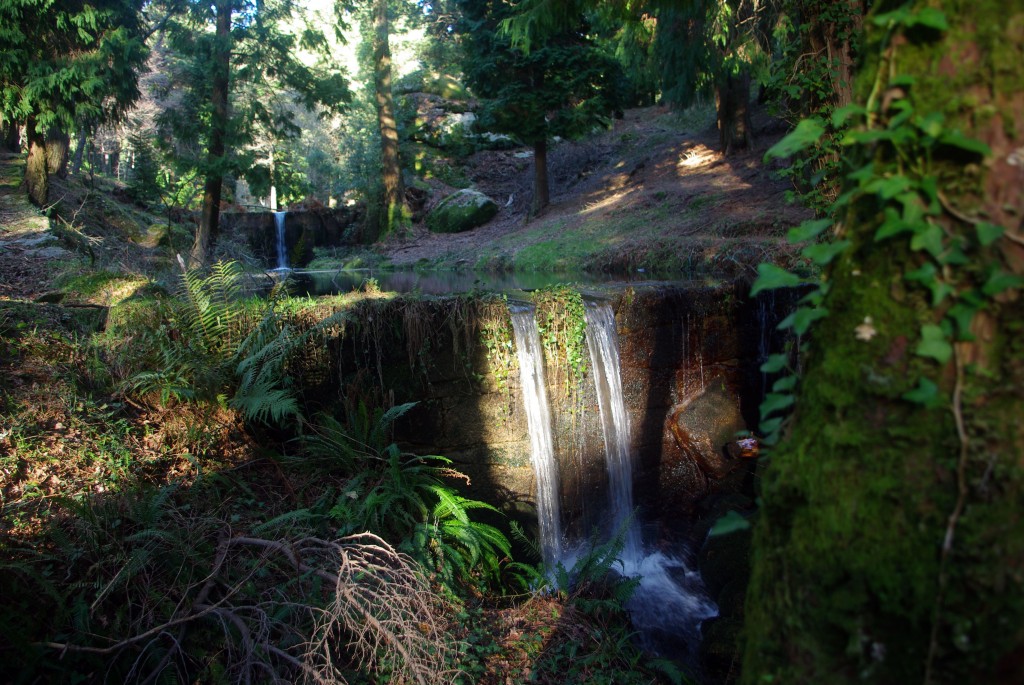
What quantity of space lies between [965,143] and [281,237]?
22.6 meters

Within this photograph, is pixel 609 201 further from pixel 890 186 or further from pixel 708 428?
pixel 890 186

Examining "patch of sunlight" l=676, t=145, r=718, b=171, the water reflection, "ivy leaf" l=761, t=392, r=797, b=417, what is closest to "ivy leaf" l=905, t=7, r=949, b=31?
"ivy leaf" l=761, t=392, r=797, b=417

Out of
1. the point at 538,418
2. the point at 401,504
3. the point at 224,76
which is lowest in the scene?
the point at 401,504

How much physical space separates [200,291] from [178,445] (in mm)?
1518

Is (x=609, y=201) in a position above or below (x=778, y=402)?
above

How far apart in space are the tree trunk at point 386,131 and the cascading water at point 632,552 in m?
17.0

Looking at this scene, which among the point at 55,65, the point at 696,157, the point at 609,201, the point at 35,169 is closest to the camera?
the point at 55,65

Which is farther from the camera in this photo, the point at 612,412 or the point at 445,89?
the point at 445,89

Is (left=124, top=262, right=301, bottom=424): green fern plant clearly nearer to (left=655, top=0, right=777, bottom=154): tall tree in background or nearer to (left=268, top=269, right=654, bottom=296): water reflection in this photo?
(left=268, top=269, right=654, bottom=296): water reflection

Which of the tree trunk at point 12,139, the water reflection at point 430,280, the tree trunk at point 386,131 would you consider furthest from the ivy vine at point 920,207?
the tree trunk at point 386,131

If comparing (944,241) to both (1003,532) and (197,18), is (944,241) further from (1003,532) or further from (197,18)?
(197,18)

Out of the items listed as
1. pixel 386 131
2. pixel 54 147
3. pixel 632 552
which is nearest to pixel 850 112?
pixel 632 552

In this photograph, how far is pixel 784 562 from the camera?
1.55 m

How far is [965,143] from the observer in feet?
4.50
